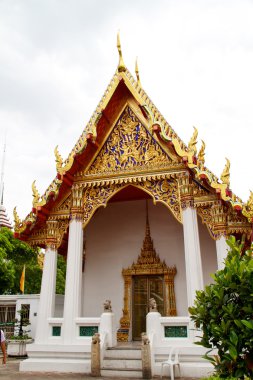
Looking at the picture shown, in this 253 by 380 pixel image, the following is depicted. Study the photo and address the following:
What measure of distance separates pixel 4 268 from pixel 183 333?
1539 centimetres

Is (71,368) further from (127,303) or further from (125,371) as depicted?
(127,303)

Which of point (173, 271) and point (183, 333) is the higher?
point (173, 271)

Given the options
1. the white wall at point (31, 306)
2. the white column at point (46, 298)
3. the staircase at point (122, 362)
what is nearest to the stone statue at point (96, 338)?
the staircase at point (122, 362)

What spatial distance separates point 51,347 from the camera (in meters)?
7.66

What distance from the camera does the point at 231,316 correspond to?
359 cm

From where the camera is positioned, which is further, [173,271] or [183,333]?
[173,271]

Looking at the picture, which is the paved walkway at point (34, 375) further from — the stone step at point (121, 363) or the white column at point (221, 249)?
the white column at point (221, 249)

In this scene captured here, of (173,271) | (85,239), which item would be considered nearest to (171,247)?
(173,271)

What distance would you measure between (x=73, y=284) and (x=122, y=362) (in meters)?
1.98

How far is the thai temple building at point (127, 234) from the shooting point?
732 cm

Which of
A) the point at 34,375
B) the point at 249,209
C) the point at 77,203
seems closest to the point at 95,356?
the point at 34,375

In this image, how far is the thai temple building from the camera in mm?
7316

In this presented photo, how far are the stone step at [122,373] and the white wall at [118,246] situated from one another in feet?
8.95

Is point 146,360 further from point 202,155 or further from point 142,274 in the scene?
point 202,155
